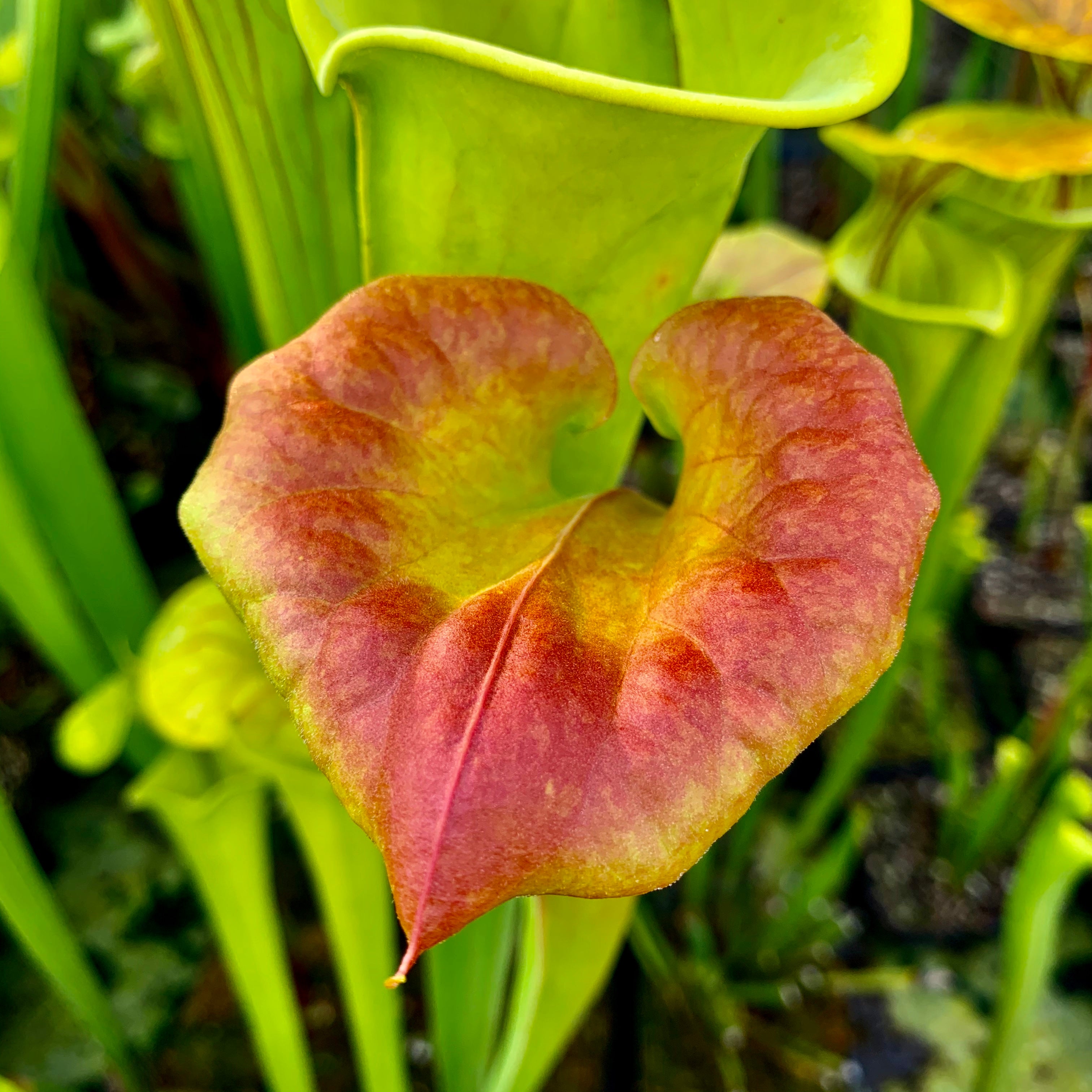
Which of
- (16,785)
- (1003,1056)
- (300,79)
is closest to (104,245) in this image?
(16,785)

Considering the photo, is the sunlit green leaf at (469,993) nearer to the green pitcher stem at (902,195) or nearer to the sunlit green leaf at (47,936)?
the sunlit green leaf at (47,936)

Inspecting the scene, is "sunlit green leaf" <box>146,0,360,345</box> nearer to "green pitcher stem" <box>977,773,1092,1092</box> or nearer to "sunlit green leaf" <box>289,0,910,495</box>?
"sunlit green leaf" <box>289,0,910,495</box>

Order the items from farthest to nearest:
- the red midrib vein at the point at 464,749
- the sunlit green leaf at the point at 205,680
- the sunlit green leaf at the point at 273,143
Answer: the sunlit green leaf at the point at 205,680 < the sunlit green leaf at the point at 273,143 < the red midrib vein at the point at 464,749

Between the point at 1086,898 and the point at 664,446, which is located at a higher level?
the point at 664,446

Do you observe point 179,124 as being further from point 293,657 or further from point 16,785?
point 16,785

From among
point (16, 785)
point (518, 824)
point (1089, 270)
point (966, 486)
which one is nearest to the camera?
point (518, 824)

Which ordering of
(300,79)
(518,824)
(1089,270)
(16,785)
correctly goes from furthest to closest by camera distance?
(1089,270) < (16,785) < (300,79) < (518,824)

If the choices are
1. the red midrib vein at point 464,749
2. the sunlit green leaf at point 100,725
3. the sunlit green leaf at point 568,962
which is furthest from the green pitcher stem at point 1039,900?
the sunlit green leaf at point 100,725
